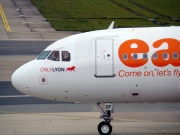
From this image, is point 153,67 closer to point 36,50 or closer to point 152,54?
point 152,54

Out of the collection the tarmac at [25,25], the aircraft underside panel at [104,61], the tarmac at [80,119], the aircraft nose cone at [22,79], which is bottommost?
the tarmac at [80,119]

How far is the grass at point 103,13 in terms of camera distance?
47344 mm

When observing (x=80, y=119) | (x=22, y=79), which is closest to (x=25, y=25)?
(x=80, y=119)

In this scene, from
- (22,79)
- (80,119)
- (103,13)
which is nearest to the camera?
(22,79)

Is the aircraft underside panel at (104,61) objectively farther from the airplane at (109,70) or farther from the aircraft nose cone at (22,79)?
the aircraft nose cone at (22,79)

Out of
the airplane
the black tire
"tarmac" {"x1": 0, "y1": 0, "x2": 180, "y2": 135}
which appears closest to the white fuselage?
the airplane

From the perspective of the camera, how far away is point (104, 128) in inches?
749

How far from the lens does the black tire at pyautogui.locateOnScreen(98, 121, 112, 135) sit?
19.0 meters

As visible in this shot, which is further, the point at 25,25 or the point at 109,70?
the point at 25,25

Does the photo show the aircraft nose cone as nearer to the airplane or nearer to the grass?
the airplane

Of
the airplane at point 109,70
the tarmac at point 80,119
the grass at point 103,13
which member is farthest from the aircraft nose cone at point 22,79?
the grass at point 103,13

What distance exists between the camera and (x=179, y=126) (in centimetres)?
2039

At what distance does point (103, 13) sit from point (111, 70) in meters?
35.7

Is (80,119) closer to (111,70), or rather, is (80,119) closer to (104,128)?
(104,128)
